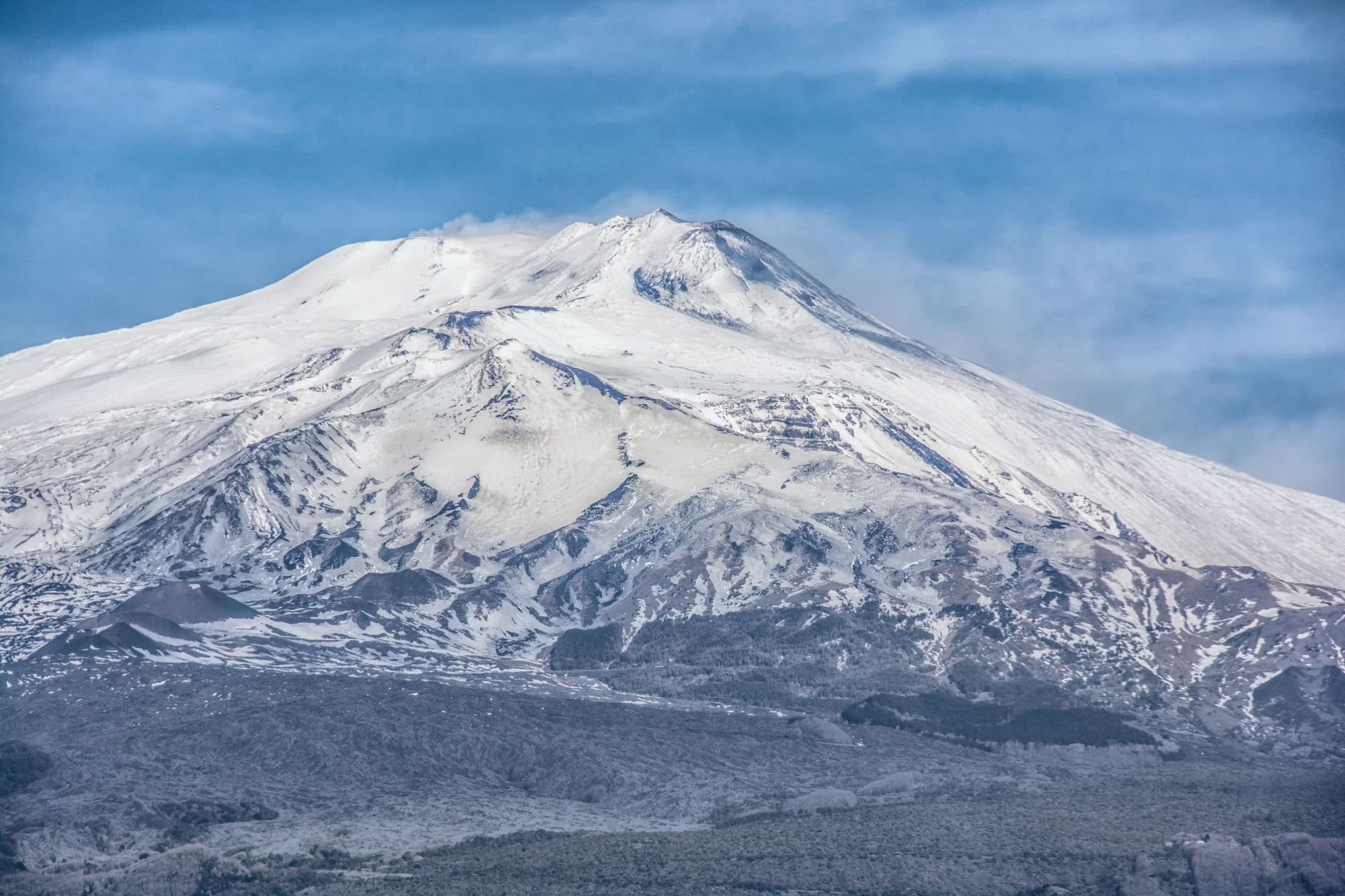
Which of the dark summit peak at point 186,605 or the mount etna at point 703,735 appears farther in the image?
the dark summit peak at point 186,605

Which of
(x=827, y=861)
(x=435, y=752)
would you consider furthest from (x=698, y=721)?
(x=827, y=861)

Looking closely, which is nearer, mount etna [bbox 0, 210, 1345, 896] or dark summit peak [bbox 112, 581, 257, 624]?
mount etna [bbox 0, 210, 1345, 896]

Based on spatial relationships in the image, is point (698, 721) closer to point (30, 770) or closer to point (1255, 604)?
point (30, 770)

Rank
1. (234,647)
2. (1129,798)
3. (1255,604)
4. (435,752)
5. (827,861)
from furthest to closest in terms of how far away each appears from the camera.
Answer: (1255,604), (234,647), (435,752), (1129,798), (827,861)

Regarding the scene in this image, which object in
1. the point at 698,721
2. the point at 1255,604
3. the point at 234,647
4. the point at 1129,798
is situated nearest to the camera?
the point at 1129,798

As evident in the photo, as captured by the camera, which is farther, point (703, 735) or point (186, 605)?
point (186, 605)

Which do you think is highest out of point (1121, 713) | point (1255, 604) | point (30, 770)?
point (1255, 604)

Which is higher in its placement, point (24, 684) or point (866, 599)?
point (866, 599)

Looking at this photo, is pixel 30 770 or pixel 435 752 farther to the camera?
pixel 435 752

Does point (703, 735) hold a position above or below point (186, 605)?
below
